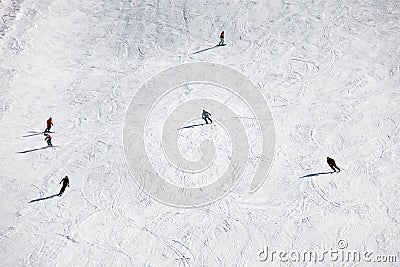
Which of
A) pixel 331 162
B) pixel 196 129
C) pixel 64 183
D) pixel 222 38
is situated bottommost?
pixel 64 183

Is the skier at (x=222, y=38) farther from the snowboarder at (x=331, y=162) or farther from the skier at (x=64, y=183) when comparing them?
the skier at (x=64, y=183)

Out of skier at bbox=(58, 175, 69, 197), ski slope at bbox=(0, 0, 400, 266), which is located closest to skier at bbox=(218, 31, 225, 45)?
ski slope at bbox=(0, 0, 400, 266)

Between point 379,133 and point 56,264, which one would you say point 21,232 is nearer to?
point 56,264

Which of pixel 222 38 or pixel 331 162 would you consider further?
pixel 222 38

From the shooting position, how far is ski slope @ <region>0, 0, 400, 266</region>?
19.1 m

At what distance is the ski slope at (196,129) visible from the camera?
1909 centimetres

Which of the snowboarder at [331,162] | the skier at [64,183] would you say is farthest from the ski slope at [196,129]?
the snowboarder at [331,162]

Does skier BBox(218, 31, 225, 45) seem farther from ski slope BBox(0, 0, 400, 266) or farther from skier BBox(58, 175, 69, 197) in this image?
skier BBox(58, 175, 69, 197)

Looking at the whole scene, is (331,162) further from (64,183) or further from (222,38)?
(222,38)

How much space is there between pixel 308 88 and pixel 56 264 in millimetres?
14960

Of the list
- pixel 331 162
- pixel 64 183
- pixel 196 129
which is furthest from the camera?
pixel 196 129

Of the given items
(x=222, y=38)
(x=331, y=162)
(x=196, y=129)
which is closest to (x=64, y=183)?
(x=196, y=129)

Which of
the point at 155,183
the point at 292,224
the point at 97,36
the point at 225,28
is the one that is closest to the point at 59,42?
the point at 97,36

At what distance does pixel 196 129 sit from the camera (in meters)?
24.2
